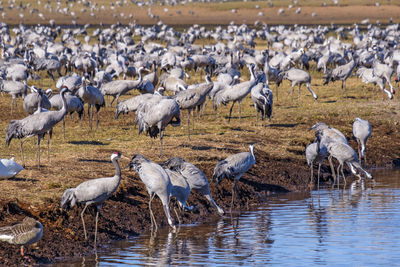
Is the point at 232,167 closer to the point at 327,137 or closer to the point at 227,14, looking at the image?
the point at 327,137

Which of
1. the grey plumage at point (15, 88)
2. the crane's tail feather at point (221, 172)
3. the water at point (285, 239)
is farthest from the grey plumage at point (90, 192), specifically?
the grey plumage at point (15, 88)

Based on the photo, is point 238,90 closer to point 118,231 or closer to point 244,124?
point 244,124

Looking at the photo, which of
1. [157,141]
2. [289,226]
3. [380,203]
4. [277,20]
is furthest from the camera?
[277,20]

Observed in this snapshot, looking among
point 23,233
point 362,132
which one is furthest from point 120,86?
point 23,233

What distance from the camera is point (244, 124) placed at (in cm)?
2091

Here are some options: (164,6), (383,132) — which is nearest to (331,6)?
(164,6)

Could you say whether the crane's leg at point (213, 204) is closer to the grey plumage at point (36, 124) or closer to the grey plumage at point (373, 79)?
the grey plumage at point (36, 124)

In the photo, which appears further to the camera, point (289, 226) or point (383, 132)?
point (383, 132)

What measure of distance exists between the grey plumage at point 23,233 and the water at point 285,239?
863 millimetres

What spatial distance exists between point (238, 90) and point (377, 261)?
37.3ft

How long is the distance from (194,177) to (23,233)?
397 cm

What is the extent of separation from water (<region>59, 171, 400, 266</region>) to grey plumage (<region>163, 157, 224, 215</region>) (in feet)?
1.59

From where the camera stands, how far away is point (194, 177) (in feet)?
40.3

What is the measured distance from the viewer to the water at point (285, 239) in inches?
391
